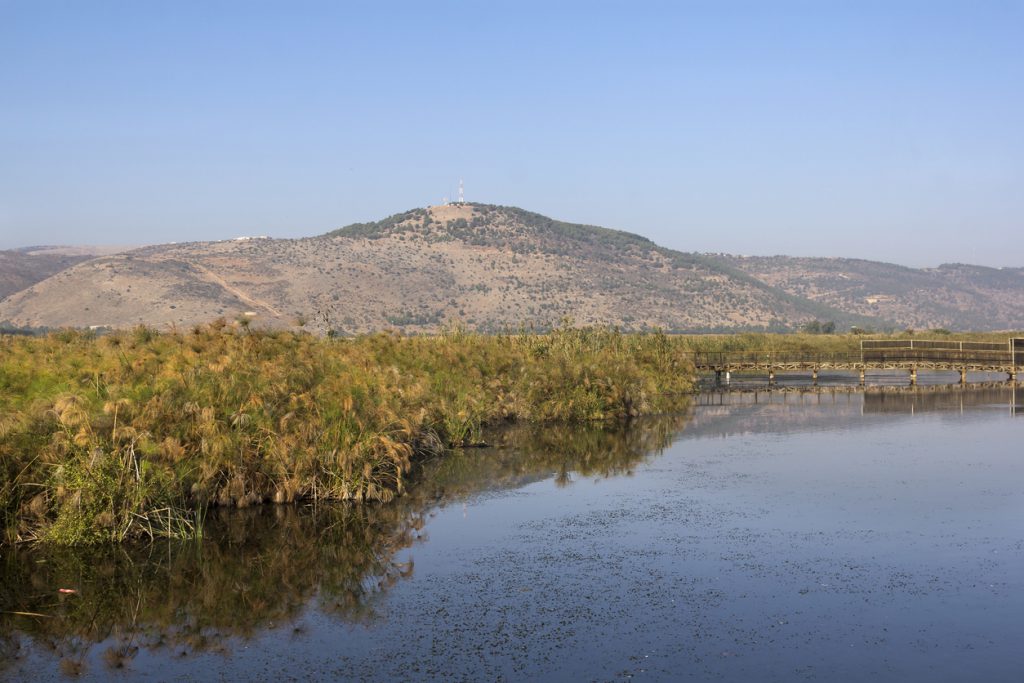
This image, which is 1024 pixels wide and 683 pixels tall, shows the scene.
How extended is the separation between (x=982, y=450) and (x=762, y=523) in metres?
12.5

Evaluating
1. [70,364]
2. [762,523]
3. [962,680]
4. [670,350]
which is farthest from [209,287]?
[962,680]

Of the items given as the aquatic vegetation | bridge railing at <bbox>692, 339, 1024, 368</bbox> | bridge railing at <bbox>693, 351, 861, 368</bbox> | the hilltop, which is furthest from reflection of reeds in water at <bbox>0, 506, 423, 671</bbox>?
the hilltop

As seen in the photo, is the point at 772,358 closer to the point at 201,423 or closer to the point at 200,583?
the point at 201,423

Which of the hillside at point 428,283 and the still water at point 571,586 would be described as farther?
the hillside at point 428,283

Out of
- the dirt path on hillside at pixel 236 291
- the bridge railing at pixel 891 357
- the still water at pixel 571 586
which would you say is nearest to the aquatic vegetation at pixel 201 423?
the still water at pixel 571 586

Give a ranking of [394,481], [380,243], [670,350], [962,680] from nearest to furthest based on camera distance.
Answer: [962,680] < [394,481] < [670,350] < [380,243]

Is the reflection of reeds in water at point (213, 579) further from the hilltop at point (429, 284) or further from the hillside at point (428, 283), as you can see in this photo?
the hillside at point (428, 283)

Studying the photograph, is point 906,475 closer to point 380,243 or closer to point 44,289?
point 44,289

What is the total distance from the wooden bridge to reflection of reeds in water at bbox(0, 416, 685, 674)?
129 ft

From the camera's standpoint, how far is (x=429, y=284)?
138125 mm

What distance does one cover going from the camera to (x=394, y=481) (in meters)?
22.4

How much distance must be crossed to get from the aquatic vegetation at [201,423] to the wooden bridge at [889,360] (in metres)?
30.1

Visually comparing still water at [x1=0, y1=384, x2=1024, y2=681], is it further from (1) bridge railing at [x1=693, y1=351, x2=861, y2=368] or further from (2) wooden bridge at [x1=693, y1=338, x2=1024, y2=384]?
(1) bridge railing at [x1=693, y1=351, x2=861, y2=368]

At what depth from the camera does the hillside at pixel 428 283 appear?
115 metres
